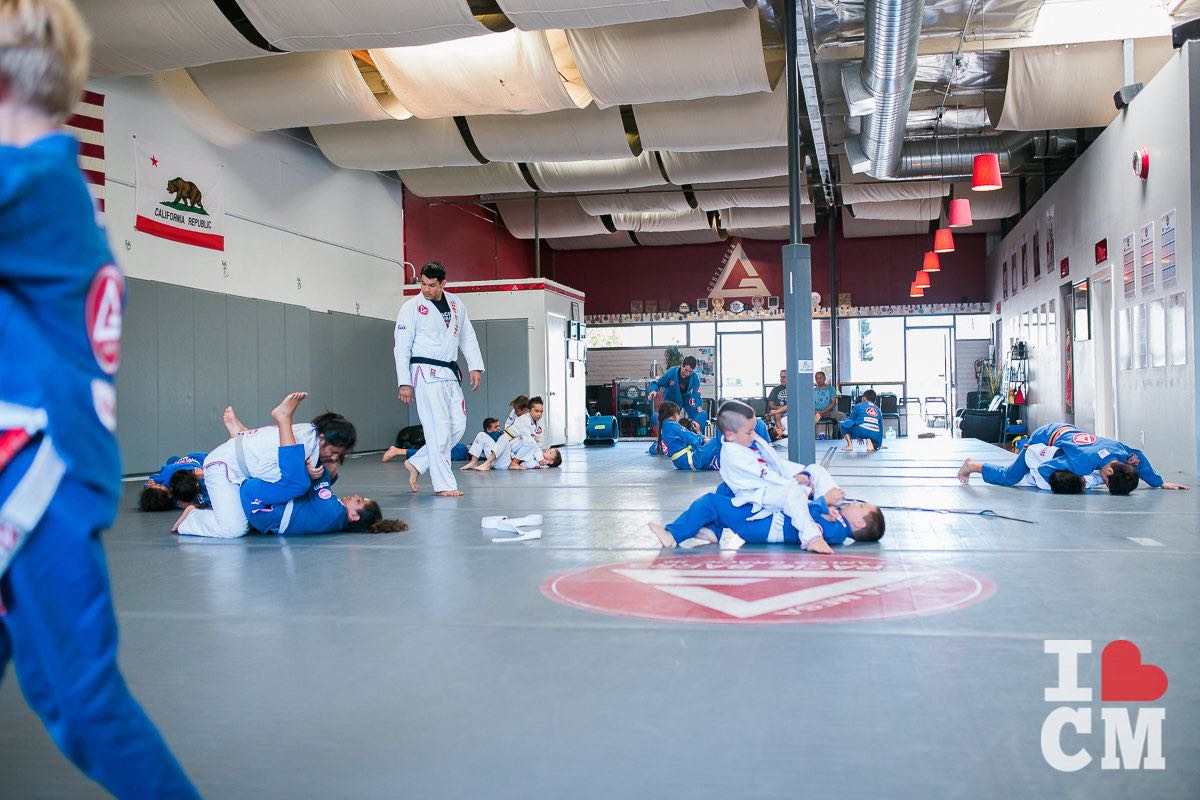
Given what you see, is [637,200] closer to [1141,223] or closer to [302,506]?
[1141,223]

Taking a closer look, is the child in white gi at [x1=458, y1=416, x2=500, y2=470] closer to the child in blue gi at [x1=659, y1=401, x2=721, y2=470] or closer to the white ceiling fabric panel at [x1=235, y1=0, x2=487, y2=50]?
the child in blue gi at [x1=659, y1=401, x2=721, y2=470]

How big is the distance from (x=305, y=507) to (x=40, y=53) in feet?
13.7

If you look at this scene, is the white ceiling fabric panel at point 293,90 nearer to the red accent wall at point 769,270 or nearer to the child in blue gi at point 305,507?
the child in blue gi at point 305,507

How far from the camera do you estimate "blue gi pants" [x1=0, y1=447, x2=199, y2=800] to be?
124cm

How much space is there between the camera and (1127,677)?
2.37 metres

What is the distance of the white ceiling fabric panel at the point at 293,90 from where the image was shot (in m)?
9.53

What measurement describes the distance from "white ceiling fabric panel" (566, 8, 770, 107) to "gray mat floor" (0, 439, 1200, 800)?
590cm

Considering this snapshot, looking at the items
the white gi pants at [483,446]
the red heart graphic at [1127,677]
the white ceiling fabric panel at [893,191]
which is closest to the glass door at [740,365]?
the white ceiling fabric panel at [893,191]

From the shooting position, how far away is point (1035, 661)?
8.22 ft

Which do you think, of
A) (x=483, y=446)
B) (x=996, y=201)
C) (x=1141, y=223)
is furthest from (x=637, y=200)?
(x=1141, y=223)

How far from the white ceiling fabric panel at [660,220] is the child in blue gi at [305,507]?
1346 centimetres

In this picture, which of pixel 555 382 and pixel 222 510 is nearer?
pixel 222 510

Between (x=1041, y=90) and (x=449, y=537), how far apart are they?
9347 millimetres

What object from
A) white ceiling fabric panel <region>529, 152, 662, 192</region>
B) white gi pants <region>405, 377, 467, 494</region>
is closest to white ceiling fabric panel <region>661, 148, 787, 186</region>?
white ceiling fabric panel <region>529, 152, 662, 192</region>
